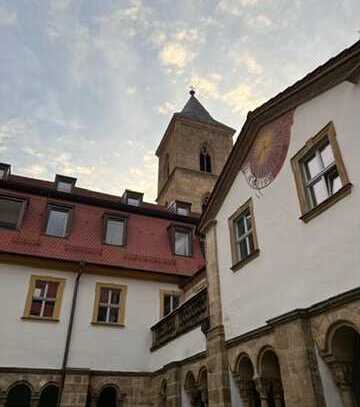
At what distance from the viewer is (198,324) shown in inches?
465

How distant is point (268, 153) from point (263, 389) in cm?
559

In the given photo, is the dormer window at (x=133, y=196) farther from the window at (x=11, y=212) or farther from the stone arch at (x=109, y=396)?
the stone arch at (x=109, y=396)

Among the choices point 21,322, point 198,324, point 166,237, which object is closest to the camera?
point 198,324

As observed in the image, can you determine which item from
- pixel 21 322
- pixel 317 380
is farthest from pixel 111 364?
pixel 317 380

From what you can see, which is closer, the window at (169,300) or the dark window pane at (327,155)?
the dark window pane at (327,155)

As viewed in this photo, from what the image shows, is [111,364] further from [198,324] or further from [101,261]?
[198,324]

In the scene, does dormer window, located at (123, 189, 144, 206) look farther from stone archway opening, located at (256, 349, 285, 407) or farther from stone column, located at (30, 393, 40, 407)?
stone archway opening, located at (256, 349, 285, 407)

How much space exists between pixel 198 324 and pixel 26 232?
903 centimetres

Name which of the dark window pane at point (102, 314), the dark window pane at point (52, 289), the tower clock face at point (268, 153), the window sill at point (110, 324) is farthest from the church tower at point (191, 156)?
the tower clock face at point (268, 153)

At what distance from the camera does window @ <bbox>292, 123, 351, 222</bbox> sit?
7.39 metres

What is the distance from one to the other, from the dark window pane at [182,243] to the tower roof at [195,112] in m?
25.1

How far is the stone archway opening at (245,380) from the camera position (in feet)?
30.1

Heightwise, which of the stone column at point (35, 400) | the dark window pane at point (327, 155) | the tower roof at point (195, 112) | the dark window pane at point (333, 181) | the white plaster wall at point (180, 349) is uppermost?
the tower roof at point (195, 112)

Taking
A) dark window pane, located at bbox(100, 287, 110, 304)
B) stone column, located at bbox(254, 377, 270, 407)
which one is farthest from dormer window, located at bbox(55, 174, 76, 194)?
stone column, located at bbox(254, 377, 270, 407)
